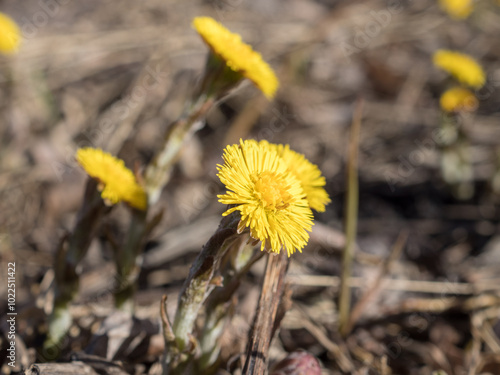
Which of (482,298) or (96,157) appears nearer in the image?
(96,157)

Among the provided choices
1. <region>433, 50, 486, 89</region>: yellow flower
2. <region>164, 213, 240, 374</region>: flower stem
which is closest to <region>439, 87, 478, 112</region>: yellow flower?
<region>433, 50, 486, 89</region>: yellow flower

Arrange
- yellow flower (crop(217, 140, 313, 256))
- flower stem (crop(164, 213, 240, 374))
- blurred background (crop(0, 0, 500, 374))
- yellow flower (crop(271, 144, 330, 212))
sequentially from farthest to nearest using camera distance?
blurred background (crop(0, 0, 500, 374)) → yellow flower (crop(271, 144, 330, 212)) → flower stem (crop(164, 213, 240, 374)) → yellow flower (crop(217, 140, 313, 256))

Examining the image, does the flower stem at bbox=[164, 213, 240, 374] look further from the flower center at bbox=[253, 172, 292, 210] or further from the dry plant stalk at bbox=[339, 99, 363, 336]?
the dry plant stalk at bbox=[339, 99, 363, 336]

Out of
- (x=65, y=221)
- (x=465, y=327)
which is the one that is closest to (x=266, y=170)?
(x=465, y=327)

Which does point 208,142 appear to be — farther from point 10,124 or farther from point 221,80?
point 221,80

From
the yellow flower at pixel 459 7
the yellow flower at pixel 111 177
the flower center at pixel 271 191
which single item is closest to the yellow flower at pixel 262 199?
the flower center at pixel 271 191
